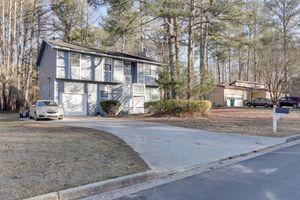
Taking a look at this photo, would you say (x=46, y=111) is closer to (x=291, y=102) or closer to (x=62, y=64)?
(x=62, y=64)

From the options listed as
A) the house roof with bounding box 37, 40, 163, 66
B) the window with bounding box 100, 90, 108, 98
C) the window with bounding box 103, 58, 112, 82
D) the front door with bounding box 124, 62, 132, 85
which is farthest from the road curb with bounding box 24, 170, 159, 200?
the front door with bounding box 124, 62, 132, 85

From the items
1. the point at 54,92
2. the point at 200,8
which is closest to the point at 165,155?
the point at 200,8

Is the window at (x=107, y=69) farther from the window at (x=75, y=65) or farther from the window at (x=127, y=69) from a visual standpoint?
the window at (x=75, y=65)

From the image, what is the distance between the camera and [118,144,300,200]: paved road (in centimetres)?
578

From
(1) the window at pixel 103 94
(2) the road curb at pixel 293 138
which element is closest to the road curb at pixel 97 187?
(2) the road curb at pixel 293 138

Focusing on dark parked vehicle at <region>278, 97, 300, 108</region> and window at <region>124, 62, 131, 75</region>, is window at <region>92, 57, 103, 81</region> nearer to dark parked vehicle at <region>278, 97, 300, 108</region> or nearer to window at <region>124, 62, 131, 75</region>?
window at <region>124, 62, 131, 75</region>

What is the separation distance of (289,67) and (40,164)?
32.9 metres

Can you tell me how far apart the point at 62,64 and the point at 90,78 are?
9.79 feet

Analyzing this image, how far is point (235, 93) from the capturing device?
5303cm

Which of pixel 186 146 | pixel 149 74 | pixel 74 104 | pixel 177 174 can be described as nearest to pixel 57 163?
pixel 177 174

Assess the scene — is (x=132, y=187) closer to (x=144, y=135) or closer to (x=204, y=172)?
(x=204, y=172)

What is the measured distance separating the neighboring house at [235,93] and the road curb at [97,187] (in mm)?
40531

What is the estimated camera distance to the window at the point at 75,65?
29.6 m

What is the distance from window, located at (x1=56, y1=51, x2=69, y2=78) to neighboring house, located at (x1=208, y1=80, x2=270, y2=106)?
77.5ft
